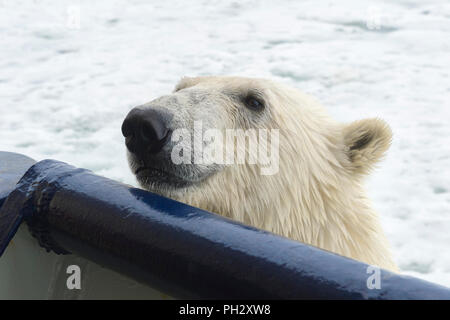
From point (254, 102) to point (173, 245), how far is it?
111cm

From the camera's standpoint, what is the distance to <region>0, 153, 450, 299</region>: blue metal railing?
104cm

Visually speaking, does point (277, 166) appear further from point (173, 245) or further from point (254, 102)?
point (173, 245)

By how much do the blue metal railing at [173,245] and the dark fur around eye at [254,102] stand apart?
873 mm

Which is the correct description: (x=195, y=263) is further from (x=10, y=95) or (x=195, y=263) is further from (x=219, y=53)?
(x=219, y=53)

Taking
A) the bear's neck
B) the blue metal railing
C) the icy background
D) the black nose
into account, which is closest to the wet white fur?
the bear's neck

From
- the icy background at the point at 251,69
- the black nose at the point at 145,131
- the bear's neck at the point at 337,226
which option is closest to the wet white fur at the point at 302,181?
the bear's neck at the point at 337,226

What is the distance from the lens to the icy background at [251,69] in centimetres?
559

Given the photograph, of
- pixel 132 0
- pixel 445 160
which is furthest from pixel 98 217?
pixel 132 0

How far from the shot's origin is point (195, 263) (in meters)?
1.17

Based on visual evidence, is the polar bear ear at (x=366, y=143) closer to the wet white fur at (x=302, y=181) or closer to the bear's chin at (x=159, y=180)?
the wet white fur at (x=302, y=181)

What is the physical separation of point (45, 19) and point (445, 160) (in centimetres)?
731

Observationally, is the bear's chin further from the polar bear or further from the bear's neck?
the bear's neck

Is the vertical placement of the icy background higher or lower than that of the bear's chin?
higher

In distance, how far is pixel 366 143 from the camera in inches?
88.3
